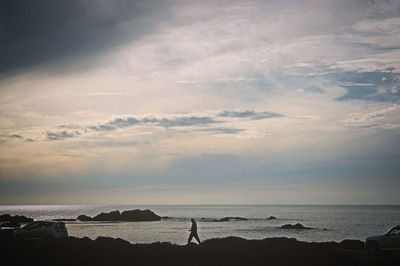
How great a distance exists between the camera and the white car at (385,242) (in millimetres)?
24609

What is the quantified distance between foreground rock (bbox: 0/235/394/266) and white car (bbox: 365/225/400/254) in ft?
2.02

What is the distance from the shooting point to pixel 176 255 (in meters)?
25.8

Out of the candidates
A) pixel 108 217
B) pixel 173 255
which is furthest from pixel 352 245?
pixel 108 217

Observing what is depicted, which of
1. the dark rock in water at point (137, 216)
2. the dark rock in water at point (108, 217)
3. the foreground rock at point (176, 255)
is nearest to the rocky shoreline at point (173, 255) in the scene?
the foreground rock at point (176, 255)

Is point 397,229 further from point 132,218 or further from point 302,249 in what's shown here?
point 132,218

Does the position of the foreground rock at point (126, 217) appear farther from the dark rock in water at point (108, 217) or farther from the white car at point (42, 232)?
the white car at point (42, 232)

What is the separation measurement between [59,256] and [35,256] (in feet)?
5.20

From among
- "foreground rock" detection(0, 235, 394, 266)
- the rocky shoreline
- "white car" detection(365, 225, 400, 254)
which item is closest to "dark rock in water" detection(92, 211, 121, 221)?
the rocky shoreline

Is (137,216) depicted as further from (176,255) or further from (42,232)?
(176,255)

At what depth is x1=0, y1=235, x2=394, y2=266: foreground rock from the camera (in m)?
23.1

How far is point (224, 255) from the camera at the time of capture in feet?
83.9

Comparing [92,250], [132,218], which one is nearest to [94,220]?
[132,218]

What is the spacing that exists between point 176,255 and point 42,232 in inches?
530

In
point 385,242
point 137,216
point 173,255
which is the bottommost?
point 137,216
